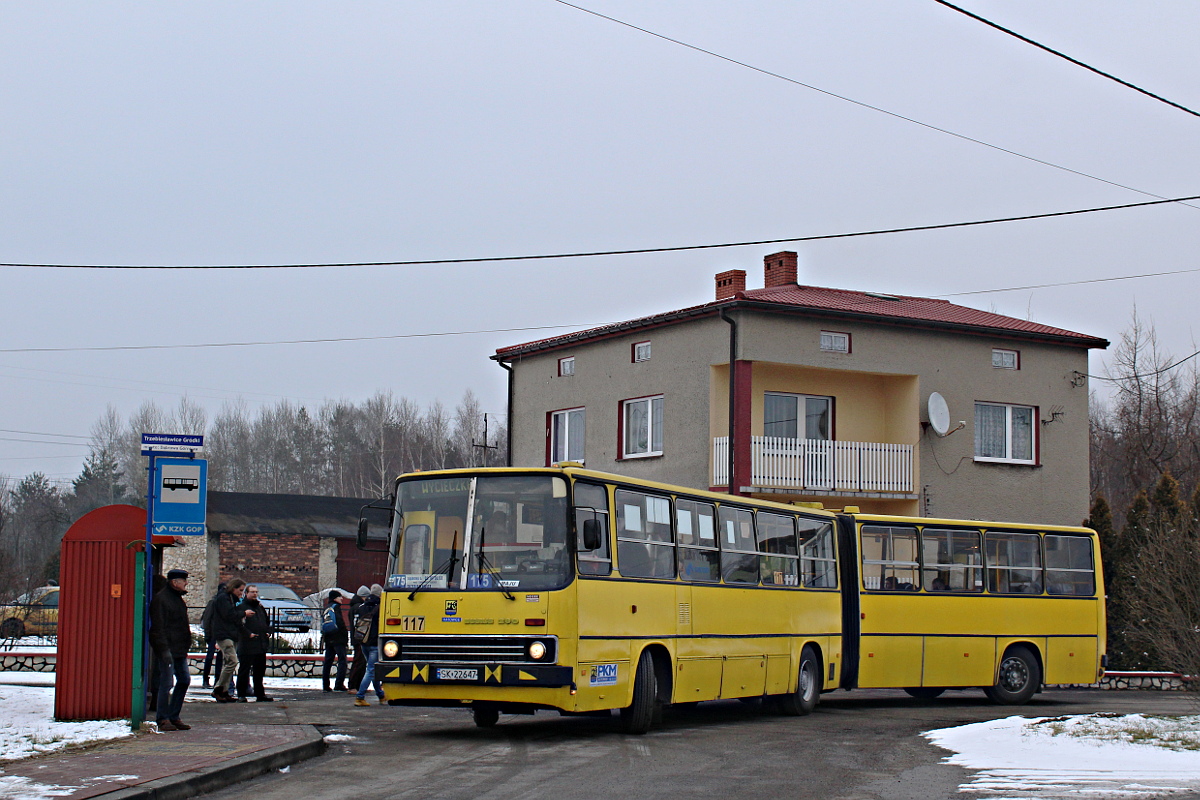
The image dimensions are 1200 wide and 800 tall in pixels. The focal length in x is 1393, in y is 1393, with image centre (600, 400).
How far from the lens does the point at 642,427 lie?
31.8m

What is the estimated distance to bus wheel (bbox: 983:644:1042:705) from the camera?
21828mm

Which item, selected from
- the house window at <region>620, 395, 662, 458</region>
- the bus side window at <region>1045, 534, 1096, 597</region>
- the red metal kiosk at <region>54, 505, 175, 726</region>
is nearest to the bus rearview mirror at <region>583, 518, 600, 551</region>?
the red metal kiosk at <region>54, 505, 175, 726</region>

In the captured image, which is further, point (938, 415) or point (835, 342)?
point (938, 415)

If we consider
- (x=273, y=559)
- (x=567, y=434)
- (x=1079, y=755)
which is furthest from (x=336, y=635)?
(x=273, y=559)

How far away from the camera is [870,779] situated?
451 inches

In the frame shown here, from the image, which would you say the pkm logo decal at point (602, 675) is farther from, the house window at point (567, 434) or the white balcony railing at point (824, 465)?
the house window at point (567, 434)

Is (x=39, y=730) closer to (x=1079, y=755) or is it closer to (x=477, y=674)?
(x=477, y=674)

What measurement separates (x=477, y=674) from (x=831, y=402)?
1851 cm

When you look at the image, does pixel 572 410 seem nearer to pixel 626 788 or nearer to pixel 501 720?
pixel 501 720

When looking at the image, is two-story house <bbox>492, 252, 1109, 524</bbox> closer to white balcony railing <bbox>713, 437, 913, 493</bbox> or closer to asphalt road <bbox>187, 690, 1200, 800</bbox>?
white balcony railing <bbox>713, 437, 913, 493</bbox>

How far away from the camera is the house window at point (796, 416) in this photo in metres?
30.3

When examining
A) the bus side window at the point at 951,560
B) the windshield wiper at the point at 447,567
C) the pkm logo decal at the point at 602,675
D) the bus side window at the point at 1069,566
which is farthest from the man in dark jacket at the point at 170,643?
the bus side window at the point at 1069,566

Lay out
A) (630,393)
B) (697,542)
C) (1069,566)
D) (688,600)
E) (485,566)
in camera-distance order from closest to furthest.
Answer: (485,566) < (688,600) < (697,542) < (1069,566) < (630,393)

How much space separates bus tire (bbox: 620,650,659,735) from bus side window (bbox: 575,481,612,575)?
1.27 m
